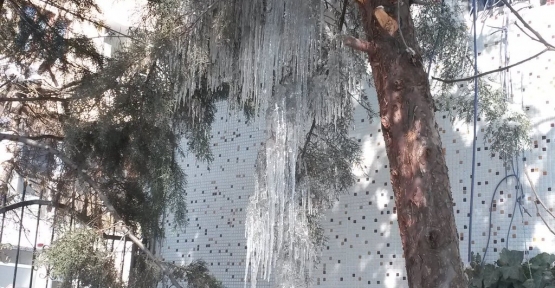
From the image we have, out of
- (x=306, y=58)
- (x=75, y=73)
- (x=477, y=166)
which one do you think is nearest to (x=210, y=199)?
(x=75, y=73)

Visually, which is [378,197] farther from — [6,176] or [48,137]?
[6,176]

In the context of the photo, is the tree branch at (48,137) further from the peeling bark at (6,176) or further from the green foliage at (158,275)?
the green foliage at (158,275)

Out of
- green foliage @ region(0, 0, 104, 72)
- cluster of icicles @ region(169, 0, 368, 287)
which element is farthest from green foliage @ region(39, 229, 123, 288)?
green foliage @ region(0, 0, 104, 72)

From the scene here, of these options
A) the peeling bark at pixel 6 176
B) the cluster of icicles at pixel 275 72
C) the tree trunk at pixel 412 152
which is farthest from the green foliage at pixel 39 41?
the tree trunk at pixel 412 152

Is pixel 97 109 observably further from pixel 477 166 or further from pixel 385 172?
pixel 477 166

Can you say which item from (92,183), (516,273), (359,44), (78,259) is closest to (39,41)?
(92,183)

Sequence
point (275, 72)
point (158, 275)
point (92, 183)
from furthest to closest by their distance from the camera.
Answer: point (158, 275) → point (92, 183) → point (275, 72)
